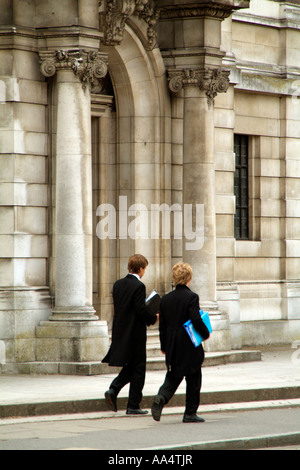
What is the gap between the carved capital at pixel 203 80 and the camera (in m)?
20.5

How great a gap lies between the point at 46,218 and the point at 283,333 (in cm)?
731

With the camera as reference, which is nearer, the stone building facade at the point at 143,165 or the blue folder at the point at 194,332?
the blue folder at the point at 194,332

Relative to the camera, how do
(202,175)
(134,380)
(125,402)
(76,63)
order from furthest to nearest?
(202,175), (76,63), (125,402), (134,380)

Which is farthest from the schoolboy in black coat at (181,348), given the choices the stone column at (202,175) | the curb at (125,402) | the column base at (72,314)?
the stone column at (202,175)

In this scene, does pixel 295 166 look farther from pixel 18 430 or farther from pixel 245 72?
pixel 18 430

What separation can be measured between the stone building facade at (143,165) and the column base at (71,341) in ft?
0.07

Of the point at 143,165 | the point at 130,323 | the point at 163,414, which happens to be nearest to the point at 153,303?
the point at 130,323

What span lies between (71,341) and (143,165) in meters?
4.26

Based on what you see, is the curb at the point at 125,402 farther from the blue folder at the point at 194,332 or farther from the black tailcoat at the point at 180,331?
the blue folder at the point at 194,332

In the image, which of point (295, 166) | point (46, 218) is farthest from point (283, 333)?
point (46, 218)

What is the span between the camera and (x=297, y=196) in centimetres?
2461

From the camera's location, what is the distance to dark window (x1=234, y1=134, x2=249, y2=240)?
2377 centimetres

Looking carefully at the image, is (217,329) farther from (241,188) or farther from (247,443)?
(247,443)

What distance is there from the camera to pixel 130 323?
13.7m
